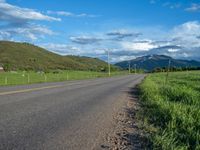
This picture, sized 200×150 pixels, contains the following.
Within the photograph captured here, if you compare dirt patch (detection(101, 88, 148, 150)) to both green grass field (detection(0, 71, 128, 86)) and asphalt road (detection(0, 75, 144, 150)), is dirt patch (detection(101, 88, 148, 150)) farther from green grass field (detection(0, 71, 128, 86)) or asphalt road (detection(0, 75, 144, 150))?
green grass field (detection(0, 71, 128, 86))

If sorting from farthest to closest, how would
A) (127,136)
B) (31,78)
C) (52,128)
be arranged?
(31,78)
(52,128)
(127,136)

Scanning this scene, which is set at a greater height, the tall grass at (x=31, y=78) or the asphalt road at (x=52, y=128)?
the asphalt road at (x=52, y=128)

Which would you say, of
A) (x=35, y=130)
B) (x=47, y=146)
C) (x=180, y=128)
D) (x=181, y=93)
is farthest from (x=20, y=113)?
(x=181, y=93)

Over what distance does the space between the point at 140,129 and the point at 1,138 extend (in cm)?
342

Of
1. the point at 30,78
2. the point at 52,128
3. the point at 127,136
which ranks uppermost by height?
the point at 52,128

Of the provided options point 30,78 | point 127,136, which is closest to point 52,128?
point 127,136

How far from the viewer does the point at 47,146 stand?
248 inches

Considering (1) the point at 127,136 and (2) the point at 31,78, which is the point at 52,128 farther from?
(2) the point at 31,78

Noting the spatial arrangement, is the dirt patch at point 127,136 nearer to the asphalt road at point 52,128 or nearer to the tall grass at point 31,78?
the asphalt road at point 52,128

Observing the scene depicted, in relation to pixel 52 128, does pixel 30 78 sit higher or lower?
lower

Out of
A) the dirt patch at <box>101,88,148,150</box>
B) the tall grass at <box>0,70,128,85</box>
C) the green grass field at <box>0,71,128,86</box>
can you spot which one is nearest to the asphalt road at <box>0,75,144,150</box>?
the dirt patch at <box>101,88,148,150</box>

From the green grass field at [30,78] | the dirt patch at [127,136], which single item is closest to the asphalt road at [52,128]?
the dirt patch at [127,136]

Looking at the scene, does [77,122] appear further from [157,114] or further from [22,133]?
[157,114]

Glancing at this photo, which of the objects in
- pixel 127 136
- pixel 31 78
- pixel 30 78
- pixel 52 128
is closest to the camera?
pixel 127 136
